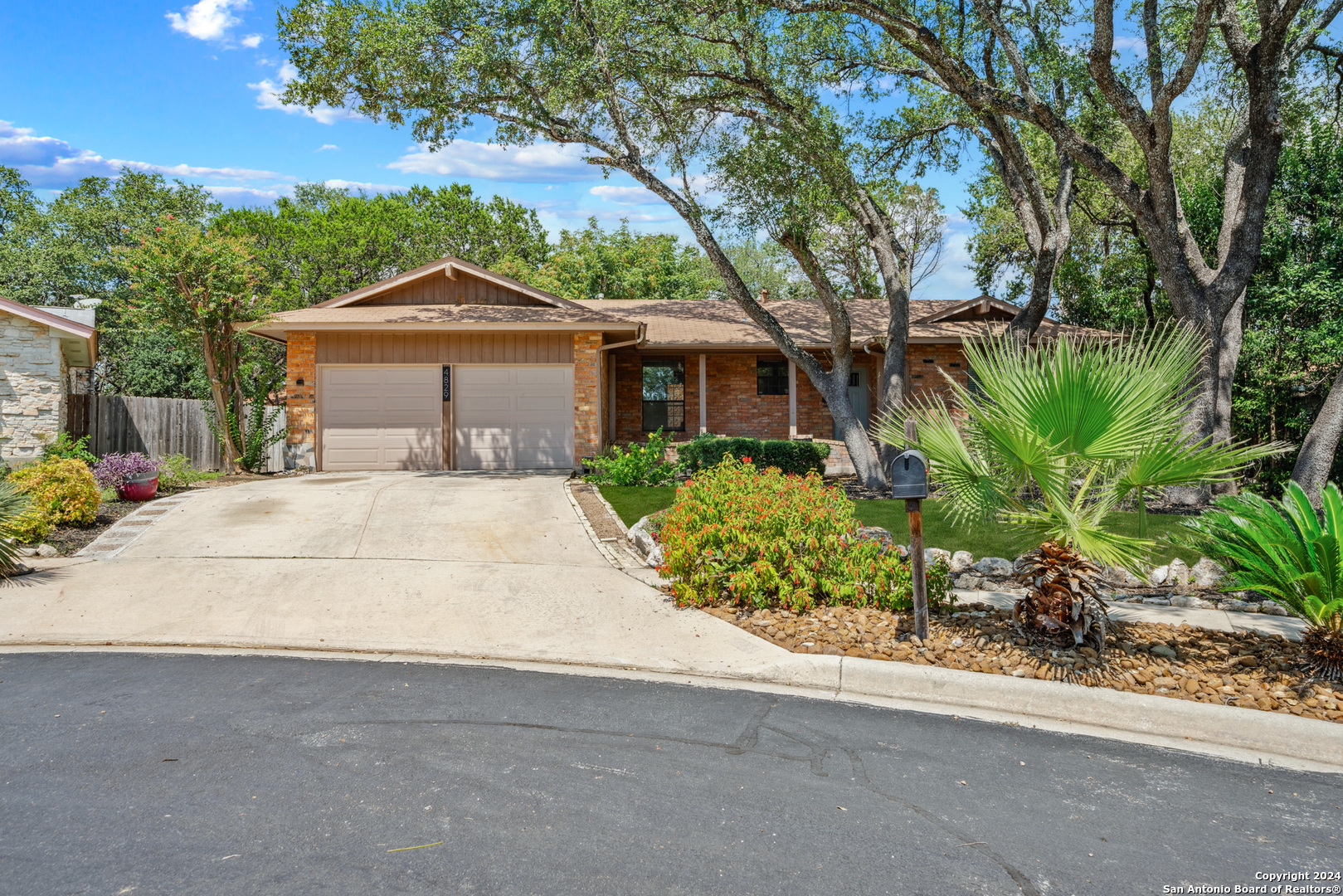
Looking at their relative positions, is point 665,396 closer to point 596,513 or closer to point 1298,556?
point 596,513

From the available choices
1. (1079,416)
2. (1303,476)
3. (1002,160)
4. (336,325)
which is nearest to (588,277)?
(336,325)

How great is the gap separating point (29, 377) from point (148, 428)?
3.43 metres

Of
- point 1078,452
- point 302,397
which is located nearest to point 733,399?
point 302,397

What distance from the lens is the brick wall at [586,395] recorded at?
16141 millimetres

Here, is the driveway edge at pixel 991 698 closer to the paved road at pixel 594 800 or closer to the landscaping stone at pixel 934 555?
the paved road at pixel 594 800

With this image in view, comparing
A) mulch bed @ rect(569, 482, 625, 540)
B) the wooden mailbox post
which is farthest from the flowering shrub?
the wooden mailbox post

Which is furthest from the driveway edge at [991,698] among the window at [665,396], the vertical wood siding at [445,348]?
the window at [665,396]

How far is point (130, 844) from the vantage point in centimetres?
339

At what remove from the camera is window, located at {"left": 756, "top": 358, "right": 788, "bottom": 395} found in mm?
19938

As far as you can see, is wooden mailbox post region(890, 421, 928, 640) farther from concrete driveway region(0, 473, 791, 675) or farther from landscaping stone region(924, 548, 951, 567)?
landscaping stone region(924, 548, 951, 567)

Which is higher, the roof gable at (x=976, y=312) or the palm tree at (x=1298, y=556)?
the roof gable at (x=976, y=312)

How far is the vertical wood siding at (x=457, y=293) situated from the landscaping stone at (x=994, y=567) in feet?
38.9

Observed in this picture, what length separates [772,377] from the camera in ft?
65.7

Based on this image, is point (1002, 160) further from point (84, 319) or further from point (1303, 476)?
point (84, 319)
